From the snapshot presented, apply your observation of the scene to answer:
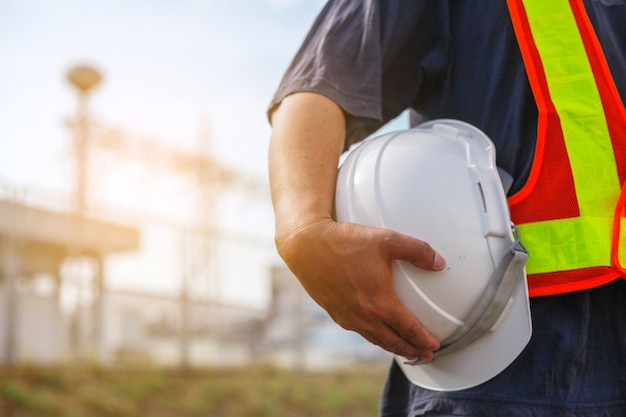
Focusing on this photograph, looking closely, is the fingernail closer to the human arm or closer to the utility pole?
the human arm

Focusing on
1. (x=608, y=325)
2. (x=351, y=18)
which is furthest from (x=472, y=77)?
Answer: (x=608, y=325)

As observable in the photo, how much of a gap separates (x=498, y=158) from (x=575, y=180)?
175 mm

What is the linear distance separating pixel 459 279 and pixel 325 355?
A: 11125 mm

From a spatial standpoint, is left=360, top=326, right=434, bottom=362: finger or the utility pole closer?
left=360, top=326, right=434, bottom=362: finger

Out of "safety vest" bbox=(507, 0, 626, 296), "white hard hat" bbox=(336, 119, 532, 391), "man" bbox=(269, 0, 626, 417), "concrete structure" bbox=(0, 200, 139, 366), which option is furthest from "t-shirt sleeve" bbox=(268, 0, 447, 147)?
"concrete structure" bbox=(0, 200, 139, 366)

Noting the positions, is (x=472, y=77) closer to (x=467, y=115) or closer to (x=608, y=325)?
(x=467, y=115)

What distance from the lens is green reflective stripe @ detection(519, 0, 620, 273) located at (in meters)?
1.39

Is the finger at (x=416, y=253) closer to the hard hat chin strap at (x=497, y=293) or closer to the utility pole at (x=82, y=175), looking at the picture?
the hard hat chin strap at (x=497, y=293)

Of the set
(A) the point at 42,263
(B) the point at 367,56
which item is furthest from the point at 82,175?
(B) the point at 367,56

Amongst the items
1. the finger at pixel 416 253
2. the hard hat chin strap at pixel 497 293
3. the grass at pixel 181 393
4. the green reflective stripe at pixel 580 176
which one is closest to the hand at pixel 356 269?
the finger at pixel 416 253

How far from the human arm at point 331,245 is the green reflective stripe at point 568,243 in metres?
0.20

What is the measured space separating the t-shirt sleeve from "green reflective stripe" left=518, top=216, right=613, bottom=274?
0.40 meters

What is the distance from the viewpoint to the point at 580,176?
4.61ft

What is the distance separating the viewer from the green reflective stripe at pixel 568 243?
137 centimetres
